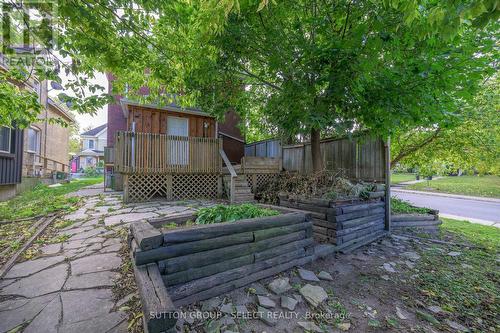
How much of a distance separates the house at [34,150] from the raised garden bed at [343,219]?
5.25 metres

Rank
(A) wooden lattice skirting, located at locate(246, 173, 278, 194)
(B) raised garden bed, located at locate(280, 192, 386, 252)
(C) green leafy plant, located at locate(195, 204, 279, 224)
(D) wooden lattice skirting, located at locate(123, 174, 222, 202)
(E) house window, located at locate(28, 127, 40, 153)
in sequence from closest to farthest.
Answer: (C) green leafy plant, located at locate(195, 204, 279, 224) < (B) raised garden bed, located at locate(280, 192, 386, 252) < (D) wooden lattice skirting, located at locate(123, 174, 222, 202) < (A) wooden lattice skirting, located at locate(246, 173, 278, 194) < (E) house window, located at locate(28, 127, 40, 153)

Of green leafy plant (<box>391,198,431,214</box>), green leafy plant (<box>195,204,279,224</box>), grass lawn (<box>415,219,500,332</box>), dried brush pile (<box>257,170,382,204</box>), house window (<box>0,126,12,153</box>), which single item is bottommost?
grass lawn (<box>415,219,500,332</box>)

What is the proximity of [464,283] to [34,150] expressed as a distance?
1586 cm

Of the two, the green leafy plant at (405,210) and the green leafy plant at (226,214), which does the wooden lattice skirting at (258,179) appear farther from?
the green leafy plant at (226,214)

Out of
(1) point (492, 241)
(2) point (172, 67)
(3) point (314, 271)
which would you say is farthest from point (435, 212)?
(2) point (172, 67)

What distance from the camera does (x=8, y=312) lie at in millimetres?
1896

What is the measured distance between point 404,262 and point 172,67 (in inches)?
210

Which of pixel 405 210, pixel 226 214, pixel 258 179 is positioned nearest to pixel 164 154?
pixel 258 179

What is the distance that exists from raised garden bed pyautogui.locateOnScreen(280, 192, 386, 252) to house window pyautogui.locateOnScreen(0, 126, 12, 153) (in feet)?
31.1

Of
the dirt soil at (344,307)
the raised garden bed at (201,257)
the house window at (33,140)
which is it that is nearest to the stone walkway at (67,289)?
the raised garden bed at (201,257)

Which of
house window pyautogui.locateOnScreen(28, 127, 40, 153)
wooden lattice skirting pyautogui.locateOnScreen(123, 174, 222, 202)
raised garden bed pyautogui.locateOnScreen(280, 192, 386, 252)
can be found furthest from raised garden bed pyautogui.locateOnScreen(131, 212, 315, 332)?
house window pyautogui.locateOnScreen(28, 127, 40, 153)

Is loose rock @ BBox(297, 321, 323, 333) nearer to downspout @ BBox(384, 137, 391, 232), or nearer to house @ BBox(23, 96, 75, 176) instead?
downspout @ BBox(384, 137, 391, 232)

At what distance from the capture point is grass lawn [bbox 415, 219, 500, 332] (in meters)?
2.28

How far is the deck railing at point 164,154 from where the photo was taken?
6.76 m
